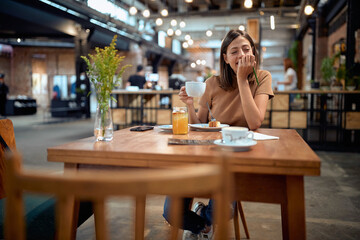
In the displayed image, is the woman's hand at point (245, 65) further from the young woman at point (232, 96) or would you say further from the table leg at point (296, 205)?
the table leg at point (296, 205)

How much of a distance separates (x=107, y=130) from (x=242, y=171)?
662 mm

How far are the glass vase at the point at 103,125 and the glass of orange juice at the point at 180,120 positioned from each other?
33cm

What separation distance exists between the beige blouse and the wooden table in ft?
2.36

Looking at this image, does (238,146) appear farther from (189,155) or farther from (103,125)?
(103,125)

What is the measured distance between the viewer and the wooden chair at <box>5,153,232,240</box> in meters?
0.51

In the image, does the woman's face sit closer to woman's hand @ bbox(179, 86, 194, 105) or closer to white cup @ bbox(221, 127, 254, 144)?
woman's hand @ bbox(179, 86, 194, 105)

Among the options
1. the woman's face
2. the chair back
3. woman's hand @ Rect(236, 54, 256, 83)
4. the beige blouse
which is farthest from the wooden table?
the woman's face

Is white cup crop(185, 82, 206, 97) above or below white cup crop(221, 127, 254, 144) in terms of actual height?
above

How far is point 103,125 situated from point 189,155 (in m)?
0.53

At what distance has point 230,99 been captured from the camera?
1.95m

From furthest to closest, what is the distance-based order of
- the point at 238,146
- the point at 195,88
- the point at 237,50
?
the point at 237,50
the point at 195,88
the point at 238,146

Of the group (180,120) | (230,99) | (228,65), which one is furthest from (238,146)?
(228,65)

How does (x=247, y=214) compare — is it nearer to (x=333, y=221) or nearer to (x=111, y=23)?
(x=333, y=221)

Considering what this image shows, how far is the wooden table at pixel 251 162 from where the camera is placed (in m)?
0.93
